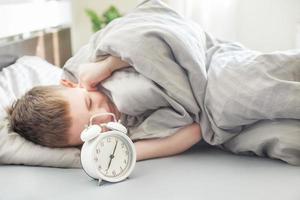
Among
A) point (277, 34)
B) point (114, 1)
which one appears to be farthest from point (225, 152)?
point (114, 1)

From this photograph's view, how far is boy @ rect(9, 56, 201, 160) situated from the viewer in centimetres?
89

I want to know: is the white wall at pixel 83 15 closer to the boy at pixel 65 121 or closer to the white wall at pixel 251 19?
the white wall at pixel 251 19

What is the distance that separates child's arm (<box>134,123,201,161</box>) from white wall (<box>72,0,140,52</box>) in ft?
5.31

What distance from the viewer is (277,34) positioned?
7.12ft

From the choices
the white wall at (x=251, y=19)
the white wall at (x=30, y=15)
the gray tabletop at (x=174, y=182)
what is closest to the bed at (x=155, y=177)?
the gray tabletop at (x=174, y=182)

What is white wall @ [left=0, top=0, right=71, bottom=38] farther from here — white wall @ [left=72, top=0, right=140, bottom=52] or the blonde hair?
the blonde hair

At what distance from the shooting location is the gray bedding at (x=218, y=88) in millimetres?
833

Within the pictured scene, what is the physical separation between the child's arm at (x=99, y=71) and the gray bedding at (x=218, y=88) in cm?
2

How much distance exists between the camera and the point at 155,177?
0.79 m

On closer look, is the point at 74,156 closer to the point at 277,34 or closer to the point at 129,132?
the point at 129,132

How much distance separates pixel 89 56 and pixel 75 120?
0.87ft

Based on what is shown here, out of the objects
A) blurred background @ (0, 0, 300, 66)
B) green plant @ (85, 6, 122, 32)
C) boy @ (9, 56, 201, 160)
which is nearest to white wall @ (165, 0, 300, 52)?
blurred background @ (0, 0, 300, 66)

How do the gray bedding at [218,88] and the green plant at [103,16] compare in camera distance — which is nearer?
the gray bedding at [218,88]

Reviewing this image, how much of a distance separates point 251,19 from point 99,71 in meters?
1.39
